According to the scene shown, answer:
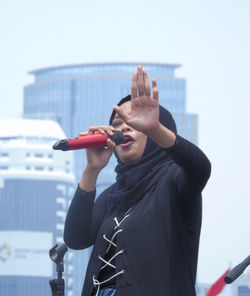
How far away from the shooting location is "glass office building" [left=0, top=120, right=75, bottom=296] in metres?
104

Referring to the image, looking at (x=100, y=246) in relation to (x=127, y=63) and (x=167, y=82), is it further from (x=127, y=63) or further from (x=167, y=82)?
(x=127, y=63)

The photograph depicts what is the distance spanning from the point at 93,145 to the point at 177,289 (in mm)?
454

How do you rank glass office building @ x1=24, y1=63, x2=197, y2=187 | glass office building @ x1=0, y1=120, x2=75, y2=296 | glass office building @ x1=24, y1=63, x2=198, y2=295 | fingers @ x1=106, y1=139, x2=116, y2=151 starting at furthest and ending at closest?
glass office building @ x1=0, y1=120, x2=75, y2=296
glass office building @ x1=24, y1=63, x2=197, y2=187
glass office building @ x1=24, y1=63, x2=198, y2=295
fingers @ x1=106, y1=139, x2=116, y2=151

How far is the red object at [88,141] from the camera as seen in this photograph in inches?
110

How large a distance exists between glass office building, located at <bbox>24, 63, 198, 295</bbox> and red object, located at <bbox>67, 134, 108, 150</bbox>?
325ft

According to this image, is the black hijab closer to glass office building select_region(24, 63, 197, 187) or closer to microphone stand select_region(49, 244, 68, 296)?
microphone stand select_region(49, 244, 68, 296)

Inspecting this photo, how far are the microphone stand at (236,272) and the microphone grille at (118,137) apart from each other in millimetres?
478

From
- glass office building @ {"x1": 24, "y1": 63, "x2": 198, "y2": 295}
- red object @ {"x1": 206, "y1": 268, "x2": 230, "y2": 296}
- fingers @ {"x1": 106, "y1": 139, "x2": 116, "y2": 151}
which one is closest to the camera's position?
fingers @ {"x1": 106, "y1": 139, "x2": 116, "y2": 151}

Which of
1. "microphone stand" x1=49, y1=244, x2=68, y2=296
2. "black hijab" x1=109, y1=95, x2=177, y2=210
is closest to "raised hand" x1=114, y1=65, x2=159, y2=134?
"black hijab" x1=109, y1=95, x2=177, y2=210

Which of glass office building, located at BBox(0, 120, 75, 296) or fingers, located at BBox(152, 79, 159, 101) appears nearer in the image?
fingers, located at BBox(152, 79, 159, 101)

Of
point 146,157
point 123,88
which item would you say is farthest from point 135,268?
point 123,88

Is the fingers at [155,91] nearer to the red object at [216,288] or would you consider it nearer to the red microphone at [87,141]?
the red microphone at [87,141]

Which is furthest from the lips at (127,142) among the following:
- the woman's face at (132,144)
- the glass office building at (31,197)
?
the glass office building at (31,197)

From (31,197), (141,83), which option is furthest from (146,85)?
(31,197)
